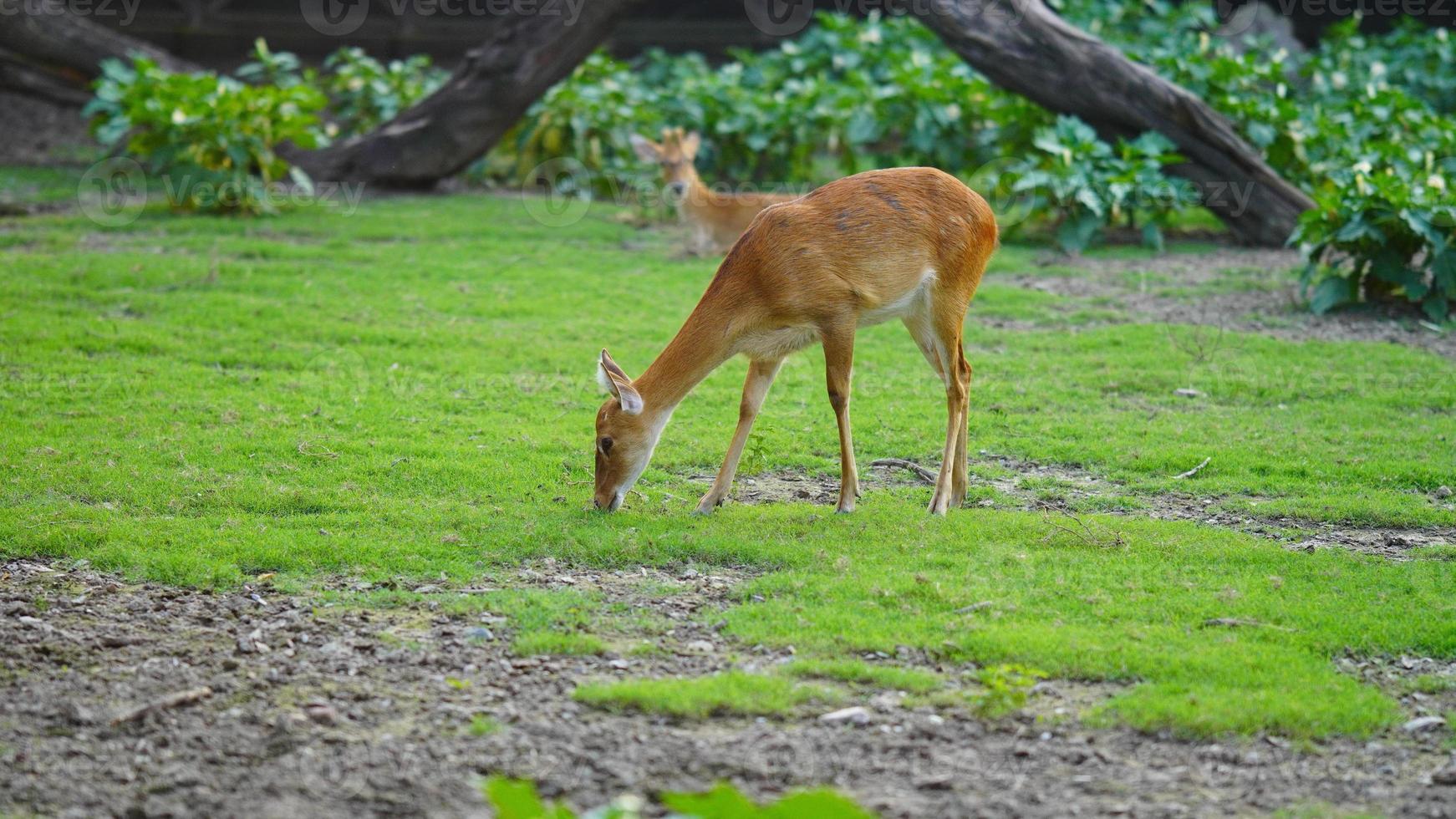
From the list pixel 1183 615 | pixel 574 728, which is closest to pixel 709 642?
pixel 574 728

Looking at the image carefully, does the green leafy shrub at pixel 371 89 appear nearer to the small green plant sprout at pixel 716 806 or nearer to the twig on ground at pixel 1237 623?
the twig on ground at pixel 1237 623

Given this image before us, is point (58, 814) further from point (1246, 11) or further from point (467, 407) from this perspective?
point (1246, 11)

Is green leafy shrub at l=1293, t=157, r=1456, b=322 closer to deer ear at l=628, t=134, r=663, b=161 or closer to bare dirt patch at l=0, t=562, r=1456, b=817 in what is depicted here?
deer ear at l=628, t=134, r=663, b=161

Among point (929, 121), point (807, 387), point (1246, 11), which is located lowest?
point (807, 387)

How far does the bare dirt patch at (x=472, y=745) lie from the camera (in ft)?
12.2

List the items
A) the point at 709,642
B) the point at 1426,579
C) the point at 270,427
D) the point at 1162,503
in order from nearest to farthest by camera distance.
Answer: the point at 709,642 < the point at 1426,579 < the point at 1162,503 < the point at 270,427

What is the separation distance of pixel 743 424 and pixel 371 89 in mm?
11605

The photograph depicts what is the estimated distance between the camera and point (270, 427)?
7.24 meters

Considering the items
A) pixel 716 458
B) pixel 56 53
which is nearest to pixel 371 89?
pixel 56 53

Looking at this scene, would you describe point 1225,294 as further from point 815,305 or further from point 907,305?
point 815,305

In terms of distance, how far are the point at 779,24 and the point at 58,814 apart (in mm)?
17890

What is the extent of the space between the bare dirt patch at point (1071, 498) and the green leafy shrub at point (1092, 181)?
5.53 meters

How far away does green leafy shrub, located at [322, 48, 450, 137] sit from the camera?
53.1ft
